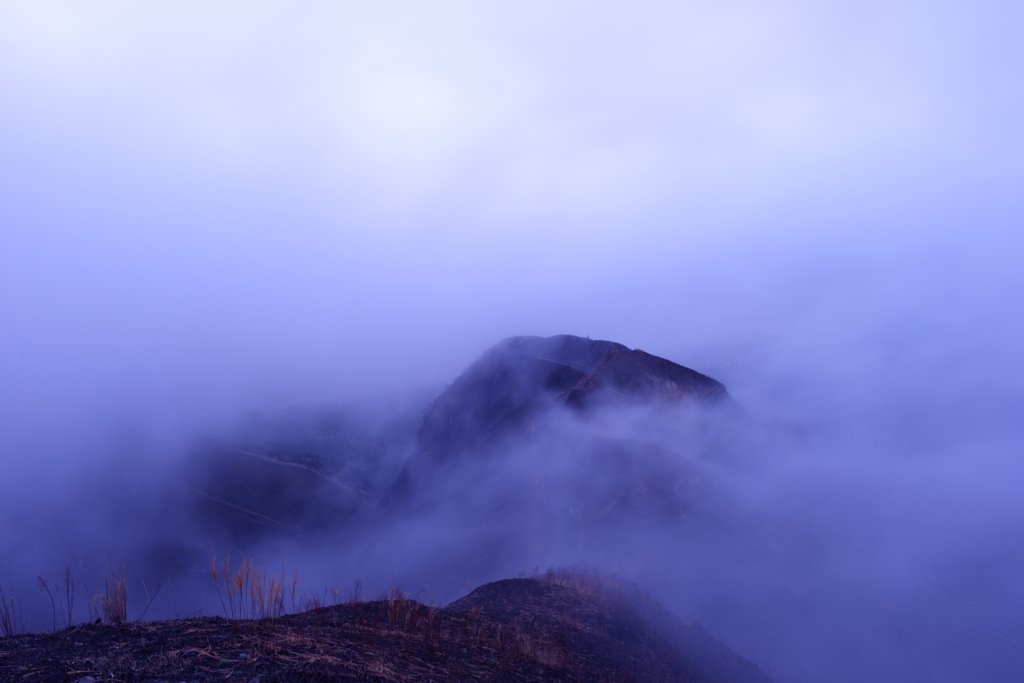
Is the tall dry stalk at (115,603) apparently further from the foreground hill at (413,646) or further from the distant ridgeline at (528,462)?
the distant ridgeline at (528,462)

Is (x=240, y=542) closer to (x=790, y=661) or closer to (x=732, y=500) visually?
(x=732, y=500)

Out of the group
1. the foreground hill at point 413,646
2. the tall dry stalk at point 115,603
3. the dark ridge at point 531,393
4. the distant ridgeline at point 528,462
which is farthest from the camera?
the dark ridge at point 531,393

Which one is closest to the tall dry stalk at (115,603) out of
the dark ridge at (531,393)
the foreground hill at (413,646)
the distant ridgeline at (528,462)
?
the foreground hill at (413,646)

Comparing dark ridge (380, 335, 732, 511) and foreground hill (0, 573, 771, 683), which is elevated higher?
dark ridge (380, 335, 732, 511)

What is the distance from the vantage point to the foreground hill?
4.55 m

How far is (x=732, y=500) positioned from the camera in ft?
70.5

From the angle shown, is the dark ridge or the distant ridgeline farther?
the dark ridge

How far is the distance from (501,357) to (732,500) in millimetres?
16447

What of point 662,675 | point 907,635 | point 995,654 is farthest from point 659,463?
point 995,654

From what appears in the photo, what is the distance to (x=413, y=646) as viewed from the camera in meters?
6.68

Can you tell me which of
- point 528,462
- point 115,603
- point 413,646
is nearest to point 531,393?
point 528,462

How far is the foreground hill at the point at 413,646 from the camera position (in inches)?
179

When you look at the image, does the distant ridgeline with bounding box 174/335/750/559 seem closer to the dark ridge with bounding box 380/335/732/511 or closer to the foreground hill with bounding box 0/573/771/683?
the dark ridge with bounding box 380/335/732/511

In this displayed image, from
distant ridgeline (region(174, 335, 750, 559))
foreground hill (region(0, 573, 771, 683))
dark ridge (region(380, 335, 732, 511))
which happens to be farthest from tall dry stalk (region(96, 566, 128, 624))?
dark ridge (region(380, 335, 732, 511))
